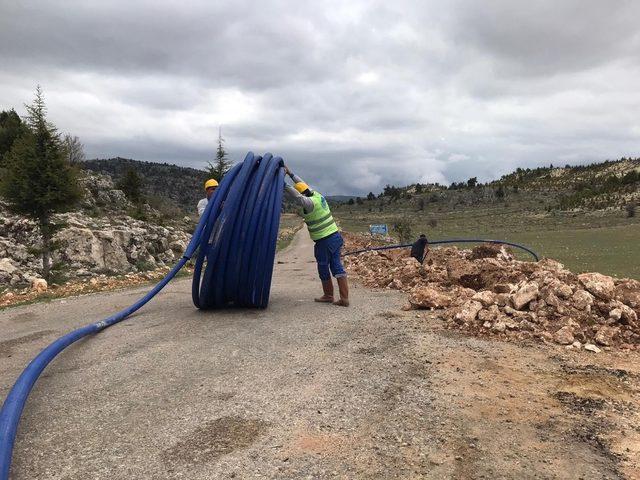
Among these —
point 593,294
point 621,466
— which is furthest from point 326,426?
point 593,294

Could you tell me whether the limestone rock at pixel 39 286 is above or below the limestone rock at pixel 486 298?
below

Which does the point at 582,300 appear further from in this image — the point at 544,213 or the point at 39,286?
the point at 544,213

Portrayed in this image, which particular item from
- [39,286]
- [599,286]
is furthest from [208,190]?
[39,286]

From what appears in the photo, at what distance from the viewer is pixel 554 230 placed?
38.5 metres

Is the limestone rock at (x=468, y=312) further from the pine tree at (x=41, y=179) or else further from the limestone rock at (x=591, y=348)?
the pine tree at (x=41, y=179)

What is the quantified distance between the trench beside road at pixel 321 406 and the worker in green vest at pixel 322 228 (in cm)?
140

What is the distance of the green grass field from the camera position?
56.7 ft

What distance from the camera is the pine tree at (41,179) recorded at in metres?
16.0

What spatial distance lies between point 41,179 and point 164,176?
10553 cm

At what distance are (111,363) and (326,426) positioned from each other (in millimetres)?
2543

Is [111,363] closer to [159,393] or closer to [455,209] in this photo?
[159,393]

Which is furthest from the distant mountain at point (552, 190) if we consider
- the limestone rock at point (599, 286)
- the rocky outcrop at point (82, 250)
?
the limestone rock at point (599, 286)

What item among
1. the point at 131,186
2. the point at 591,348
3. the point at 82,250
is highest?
the point at 131,186

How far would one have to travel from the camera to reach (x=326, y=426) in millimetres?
3504
